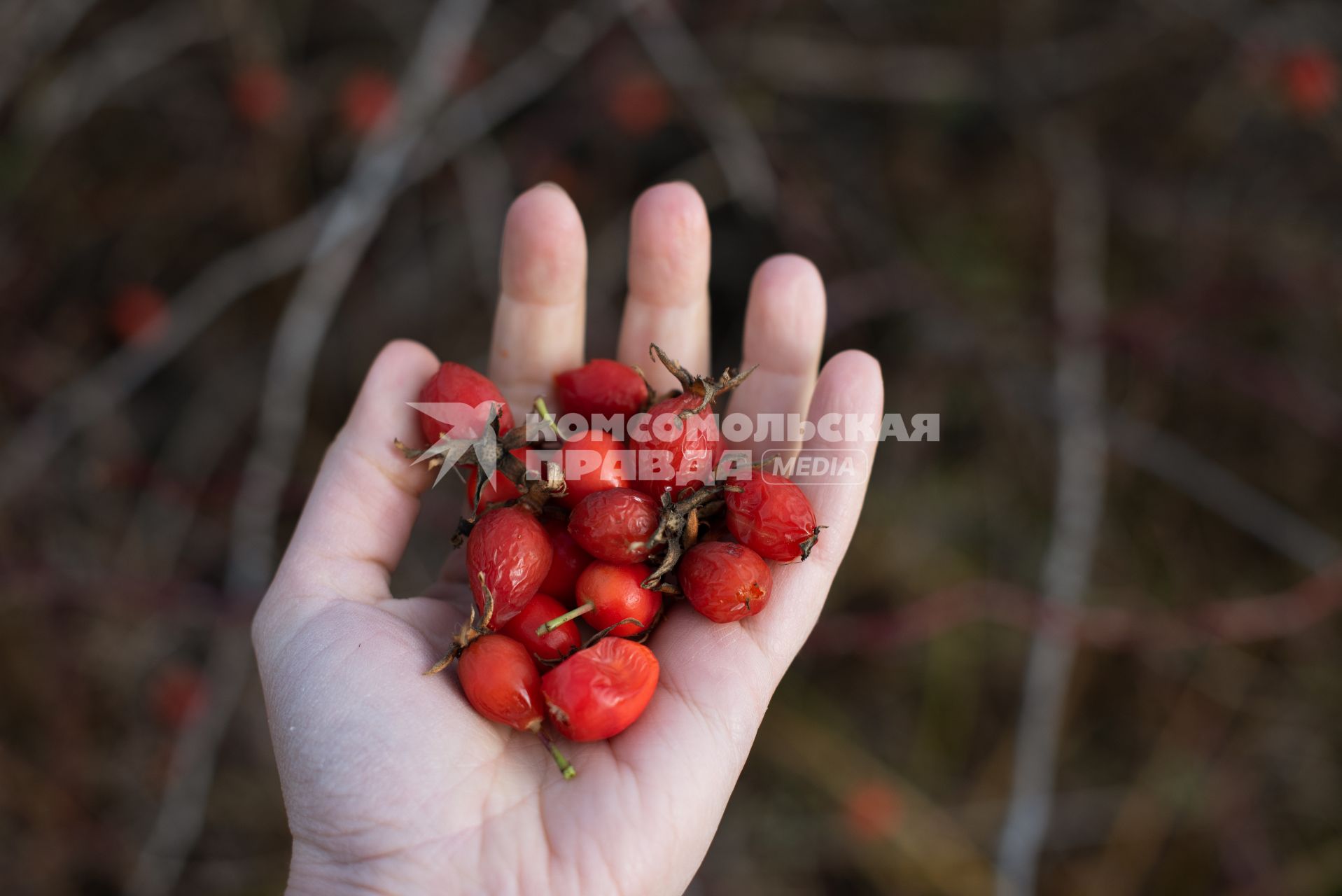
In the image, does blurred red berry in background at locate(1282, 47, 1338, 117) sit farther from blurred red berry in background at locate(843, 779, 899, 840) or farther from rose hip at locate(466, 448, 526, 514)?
rose hip at locate(466, 448, 526, 514)

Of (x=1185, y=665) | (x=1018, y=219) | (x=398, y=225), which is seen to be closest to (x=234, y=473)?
(x=398, y=225)

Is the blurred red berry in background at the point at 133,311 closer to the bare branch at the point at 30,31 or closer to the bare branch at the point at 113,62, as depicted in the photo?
the bare branch at the point at 113,62

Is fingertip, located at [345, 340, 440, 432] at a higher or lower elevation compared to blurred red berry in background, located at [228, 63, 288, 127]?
lower

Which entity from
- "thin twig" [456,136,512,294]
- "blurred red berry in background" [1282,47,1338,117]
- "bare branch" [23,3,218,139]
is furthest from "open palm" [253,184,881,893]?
"blurred red berry in background" [1282,47,1338,117]

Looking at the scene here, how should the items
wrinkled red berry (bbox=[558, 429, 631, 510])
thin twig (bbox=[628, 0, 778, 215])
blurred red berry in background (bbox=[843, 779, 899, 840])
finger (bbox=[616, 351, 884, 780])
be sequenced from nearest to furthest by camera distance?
finger (bbox=[616, 351, 884, 780]) → wrinkled red berry (bbox=[558, 429, 631, 510]) → blurred red berry in background (bbox=[843, 779, 899, 840]) → thin twig (bbox=[628, 0, 778, 215])

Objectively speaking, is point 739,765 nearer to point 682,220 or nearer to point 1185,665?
point 682,220

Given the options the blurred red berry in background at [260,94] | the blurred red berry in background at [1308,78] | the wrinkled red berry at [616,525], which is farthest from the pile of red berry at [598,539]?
the blurred red berry in background at [1308,78]

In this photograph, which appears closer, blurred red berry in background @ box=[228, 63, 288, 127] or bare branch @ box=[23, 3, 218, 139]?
bare branch @ box=[23, 3, 218, 139]
